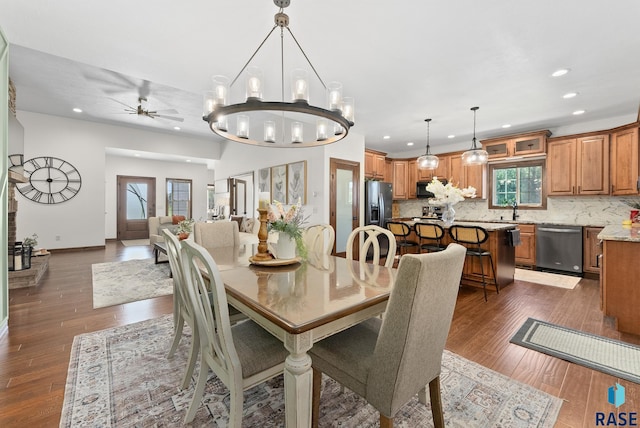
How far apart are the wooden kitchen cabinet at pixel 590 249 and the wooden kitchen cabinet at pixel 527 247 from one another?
0.65 metres

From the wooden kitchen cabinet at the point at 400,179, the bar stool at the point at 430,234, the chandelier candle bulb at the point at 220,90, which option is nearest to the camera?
the chandelier candle bulb at the point at 220,90

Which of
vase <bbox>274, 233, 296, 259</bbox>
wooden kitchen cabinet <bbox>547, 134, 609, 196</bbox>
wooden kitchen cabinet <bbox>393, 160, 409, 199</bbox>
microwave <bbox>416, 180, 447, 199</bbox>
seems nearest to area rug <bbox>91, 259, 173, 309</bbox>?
vase <bbox>274, 233, 296, 259</bbox>

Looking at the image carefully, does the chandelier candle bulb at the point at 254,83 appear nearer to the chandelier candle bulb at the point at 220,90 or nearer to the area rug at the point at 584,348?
the chandelier candle bulb at the point at 220,90

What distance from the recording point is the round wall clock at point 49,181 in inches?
231

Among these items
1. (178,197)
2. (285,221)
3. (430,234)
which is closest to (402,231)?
(430,234)

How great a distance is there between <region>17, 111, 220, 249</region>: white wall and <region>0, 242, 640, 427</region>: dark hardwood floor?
2.51 m

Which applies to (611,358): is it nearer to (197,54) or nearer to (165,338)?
(165,338)

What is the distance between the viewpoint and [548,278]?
4.41 m

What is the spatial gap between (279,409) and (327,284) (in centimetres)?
77

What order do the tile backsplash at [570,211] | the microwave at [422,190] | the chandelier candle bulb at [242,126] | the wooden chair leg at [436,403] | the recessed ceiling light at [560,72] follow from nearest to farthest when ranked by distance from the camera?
the wooden chair leg at [436,403] < the chandelier candle bulb at [242,126] < the recessed ceiling light at [560,72] < the tile backsplash at [570,211] < the microwave at [422,190]

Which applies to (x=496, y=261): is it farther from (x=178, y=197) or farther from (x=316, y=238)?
(x=178, y=197)

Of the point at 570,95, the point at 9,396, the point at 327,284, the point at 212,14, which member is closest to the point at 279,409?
the point at 327,284

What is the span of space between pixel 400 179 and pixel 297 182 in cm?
289

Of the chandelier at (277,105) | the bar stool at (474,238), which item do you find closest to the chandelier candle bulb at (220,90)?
the chandelier at (277,105)
